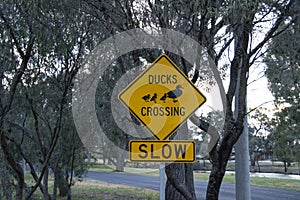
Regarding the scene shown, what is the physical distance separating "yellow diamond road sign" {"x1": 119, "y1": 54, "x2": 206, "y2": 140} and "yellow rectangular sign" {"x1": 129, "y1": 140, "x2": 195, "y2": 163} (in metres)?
0.10

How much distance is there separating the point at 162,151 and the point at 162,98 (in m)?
0.59

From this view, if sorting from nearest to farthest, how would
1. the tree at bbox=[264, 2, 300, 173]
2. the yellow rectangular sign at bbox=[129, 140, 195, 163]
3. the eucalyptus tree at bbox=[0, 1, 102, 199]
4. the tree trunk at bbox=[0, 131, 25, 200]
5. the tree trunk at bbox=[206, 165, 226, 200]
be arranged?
the yellow rectangular sign at bbox=[129, 140, 195, 163], the tree trunk at bbox=[206, 165, 226, 200], the tree at bbox=[264, 2, 300, 173], the eucalyptus tree at bbox=[0, 1, 102, 199], the tree trunk at bbox=[0, 131, 25, 200]

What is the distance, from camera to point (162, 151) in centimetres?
506

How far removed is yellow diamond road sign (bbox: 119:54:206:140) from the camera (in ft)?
16.8

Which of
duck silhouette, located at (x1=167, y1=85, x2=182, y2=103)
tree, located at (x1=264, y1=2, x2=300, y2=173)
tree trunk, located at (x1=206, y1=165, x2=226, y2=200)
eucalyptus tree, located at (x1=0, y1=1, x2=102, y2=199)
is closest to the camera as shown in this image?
duck silhouette, located at (x1=167, y1=85, x2=182, y2=103)

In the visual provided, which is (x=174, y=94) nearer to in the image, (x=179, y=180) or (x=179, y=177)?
(x=179, y=180)

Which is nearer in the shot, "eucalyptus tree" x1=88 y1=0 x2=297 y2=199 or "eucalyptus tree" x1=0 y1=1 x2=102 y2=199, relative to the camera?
"eucalyptus tree" x1=88 y1=0 x2=297 y2=199

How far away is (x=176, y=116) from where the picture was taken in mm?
5152

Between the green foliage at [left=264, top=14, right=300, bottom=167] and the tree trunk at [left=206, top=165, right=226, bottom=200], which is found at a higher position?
the green foliage at [left=264, top=14, right=300, bottom=167]

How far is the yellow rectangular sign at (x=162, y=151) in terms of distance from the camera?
5.03 meters

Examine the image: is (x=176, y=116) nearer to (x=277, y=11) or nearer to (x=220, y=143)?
(x=220, y=143)

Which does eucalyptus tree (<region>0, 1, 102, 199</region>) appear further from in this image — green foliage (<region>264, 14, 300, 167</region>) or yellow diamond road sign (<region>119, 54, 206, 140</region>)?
green foliage (<region>264, 14, 300, 167</region>)

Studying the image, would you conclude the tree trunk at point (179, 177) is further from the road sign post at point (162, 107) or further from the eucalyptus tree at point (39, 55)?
the eucalyptus tree at point (39, 55)

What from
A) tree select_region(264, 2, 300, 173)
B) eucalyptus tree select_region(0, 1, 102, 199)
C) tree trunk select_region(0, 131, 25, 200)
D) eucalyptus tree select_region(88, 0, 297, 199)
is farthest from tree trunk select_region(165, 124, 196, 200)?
tree trunk select_region(0, 131, 25, 200)
